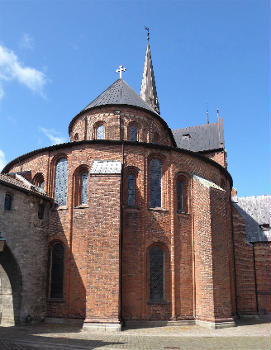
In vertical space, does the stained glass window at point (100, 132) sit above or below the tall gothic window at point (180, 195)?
above

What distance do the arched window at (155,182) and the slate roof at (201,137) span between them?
15.4 meters

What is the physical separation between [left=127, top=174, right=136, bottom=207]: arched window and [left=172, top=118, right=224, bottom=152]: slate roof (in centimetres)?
1655

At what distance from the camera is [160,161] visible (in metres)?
18.4

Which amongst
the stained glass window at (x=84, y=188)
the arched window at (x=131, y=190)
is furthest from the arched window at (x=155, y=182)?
the stained glass window at (x=84, y=188)

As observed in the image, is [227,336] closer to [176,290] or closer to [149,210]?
[176,290]

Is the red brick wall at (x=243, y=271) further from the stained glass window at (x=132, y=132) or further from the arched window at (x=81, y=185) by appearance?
the arched window at (x=81, y=185)

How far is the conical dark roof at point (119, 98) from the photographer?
2248 cm

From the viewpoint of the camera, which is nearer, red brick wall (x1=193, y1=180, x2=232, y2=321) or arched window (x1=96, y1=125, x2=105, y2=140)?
red brick wall (x1=193, y1=180, x2=232, y2=321)

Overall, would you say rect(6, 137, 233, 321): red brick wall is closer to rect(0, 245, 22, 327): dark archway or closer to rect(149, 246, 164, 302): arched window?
rect(149, 246, 164, 302): arched window

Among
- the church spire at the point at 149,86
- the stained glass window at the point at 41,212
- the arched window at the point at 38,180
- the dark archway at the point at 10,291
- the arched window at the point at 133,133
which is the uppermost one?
the church spire at the point at 149,86

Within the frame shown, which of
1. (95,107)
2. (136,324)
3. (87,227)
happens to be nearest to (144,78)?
(95,107)

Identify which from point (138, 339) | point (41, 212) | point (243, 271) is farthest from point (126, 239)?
point (243, 271)

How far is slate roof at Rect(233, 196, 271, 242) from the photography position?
987 inches

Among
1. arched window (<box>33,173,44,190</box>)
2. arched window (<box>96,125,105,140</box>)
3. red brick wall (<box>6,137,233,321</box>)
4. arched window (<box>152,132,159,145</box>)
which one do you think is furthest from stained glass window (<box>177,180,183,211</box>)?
arched window (<box>33,173,44,190</box>)
